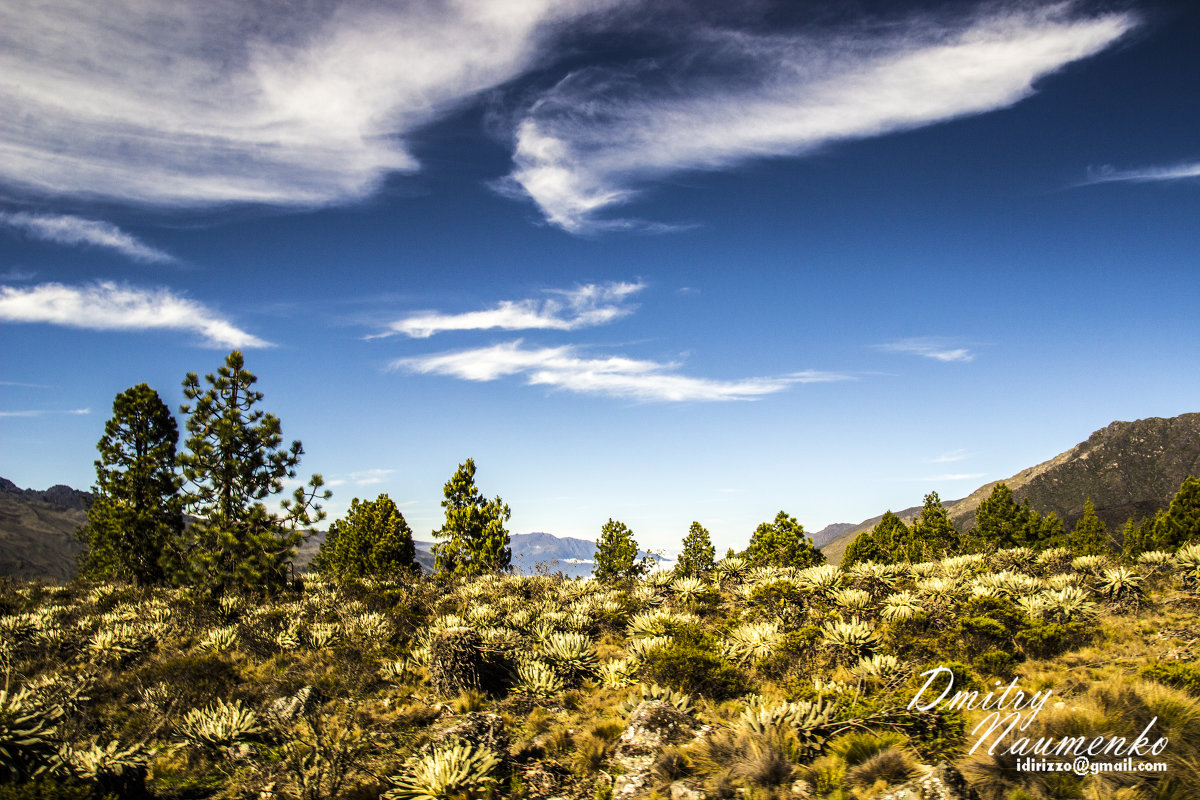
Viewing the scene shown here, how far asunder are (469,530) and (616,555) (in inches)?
294

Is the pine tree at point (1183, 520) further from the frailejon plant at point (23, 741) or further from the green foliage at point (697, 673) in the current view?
the frailejon plant at point (23, 741)

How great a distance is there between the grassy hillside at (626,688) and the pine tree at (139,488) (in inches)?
326

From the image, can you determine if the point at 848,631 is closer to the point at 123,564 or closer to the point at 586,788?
the point at 586,788

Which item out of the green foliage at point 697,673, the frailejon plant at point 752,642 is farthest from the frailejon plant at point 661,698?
the frailejon plant at point 752,642

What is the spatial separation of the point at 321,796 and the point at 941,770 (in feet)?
22.9

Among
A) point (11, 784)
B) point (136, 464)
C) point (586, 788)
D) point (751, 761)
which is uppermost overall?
point (136, 464)

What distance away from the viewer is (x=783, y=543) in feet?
88.5

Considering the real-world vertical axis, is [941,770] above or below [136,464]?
below

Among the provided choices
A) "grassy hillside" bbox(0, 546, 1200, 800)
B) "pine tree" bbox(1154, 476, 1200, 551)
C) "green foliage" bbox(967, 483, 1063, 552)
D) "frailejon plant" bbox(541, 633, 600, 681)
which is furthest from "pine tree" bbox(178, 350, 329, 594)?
"green foliage" bbox(967, 483, 1063, 552)

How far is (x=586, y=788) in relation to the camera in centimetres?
693

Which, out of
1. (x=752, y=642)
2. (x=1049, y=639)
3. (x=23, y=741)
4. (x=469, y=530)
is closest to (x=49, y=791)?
(x=23, y=741)

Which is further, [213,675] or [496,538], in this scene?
[496,538]

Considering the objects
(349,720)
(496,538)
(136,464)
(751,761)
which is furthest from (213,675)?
(136,464)

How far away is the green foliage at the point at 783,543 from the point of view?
26266 millimetres
